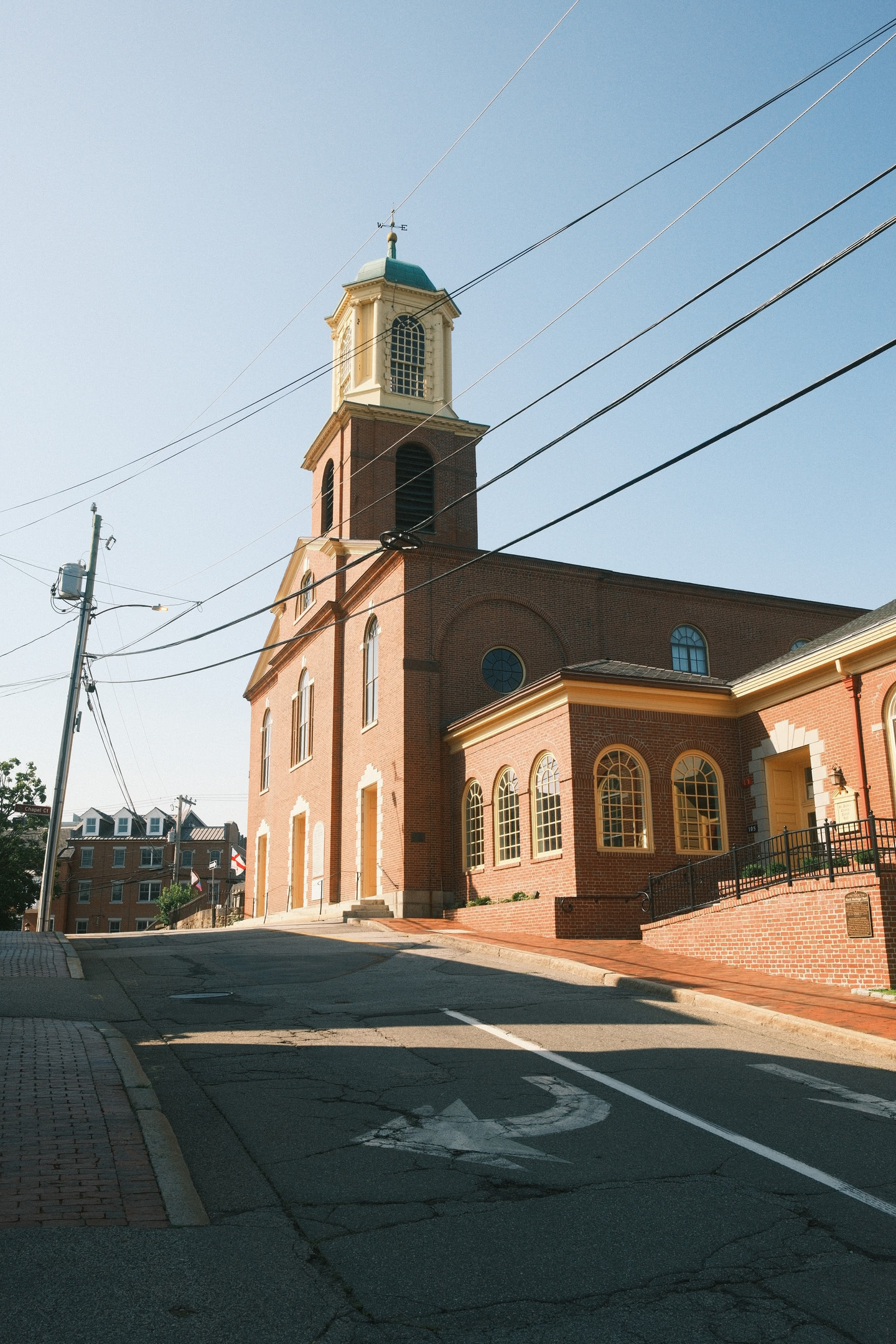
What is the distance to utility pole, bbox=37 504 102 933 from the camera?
23422 millimetres

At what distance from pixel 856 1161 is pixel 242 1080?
4404 mm

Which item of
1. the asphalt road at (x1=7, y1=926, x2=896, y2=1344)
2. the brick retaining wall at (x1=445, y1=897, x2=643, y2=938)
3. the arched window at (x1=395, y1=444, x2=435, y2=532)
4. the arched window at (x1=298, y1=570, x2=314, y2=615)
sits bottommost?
the asphalt road at (x1=7, y1=926, x2=896, y2=1344)

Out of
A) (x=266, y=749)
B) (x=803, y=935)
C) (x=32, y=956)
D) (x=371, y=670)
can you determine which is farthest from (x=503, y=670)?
(x=266, y=749)

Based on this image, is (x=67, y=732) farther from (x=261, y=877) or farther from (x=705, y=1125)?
(x=705, y=1125)

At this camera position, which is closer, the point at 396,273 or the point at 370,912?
the point at 370,912

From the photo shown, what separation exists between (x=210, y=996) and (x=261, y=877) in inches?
1047

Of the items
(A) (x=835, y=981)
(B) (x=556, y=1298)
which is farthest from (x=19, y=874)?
(B) (x=556, y=1298)

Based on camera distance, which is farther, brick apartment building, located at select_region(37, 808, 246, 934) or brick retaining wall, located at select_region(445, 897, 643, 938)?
brick apartment building, located at select_region(37, 808, 246, 934)

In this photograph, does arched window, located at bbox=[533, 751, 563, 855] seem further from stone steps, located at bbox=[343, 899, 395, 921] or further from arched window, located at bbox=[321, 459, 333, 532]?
arched window, located at bbox=[321, 459, 333, 532]

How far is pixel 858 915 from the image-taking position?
1366 cm

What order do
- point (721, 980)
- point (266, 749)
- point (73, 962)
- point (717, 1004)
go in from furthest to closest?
point (266, 749) < point (73, 962) < point (721, 980) < point (717, 1004)

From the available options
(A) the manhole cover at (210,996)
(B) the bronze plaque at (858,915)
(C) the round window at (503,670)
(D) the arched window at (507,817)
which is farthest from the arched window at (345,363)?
(B) the bronze plaque at (858,915)

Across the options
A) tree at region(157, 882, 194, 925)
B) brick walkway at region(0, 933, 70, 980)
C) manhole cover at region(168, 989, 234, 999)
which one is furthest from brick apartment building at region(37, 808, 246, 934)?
manhole cover at region(168, 989, 234, 999)

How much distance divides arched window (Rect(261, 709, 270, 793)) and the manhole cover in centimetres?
2632
